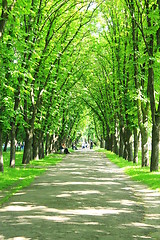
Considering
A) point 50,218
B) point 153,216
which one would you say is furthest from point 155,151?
point 50,218

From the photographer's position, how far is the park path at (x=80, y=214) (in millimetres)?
6320

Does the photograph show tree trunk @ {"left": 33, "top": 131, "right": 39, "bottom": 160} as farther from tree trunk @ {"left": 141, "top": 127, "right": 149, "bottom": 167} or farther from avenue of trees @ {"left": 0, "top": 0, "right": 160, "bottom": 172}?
tree trunk @ {"left": 141, "top": 127, "right": 149, "bottom": 167}

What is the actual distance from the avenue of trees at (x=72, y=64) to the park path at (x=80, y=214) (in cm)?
424

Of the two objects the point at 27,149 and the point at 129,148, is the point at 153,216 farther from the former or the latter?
the point at 129,148

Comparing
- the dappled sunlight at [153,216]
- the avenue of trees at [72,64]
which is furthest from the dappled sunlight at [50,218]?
the avenue of trees at [72,64]

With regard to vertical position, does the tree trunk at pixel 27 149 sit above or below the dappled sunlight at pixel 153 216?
above

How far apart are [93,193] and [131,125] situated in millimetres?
15880

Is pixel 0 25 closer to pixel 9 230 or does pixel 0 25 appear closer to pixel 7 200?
pixel 7 200

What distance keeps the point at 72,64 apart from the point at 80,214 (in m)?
26.0

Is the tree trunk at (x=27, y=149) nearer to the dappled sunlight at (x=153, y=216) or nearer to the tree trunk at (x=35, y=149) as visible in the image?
the tree trunk at (x=35, y=149)

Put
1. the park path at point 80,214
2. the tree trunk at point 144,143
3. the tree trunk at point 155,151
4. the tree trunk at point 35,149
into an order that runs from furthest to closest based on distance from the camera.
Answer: the tree trunk at point 35,149
the tree trunk at point 144,143
the tree trunk at point 155,151
the park path at point 80,214

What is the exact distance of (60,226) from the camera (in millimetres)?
6797

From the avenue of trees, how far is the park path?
4.24 meters

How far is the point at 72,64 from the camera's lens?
32938 millimetres
